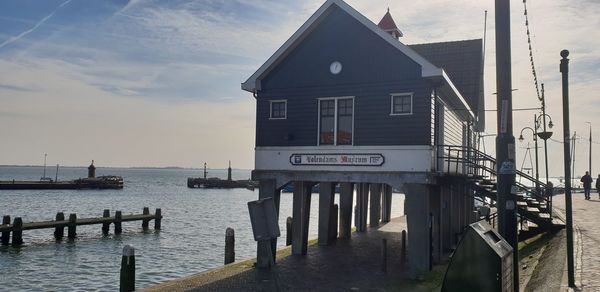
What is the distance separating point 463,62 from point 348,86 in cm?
988

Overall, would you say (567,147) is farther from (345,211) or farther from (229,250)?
(345,211)

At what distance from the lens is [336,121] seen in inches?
711

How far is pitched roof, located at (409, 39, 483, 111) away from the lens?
24.7m

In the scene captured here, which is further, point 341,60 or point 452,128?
point 452,128

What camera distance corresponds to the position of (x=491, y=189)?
20.2 meters

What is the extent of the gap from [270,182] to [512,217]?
1070 cm

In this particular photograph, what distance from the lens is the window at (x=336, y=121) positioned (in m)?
17.9

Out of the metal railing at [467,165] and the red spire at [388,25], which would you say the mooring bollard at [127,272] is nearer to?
the metal railing at [467,165]

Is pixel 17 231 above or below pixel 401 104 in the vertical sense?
below

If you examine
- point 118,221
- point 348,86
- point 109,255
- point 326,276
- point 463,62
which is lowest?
point 109,255

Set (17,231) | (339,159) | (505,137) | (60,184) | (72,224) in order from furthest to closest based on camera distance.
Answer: (60,184) → (72,224) → (17,231) → (339,159) → (505,137)

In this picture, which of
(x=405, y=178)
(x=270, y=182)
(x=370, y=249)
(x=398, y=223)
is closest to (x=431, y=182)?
(x=405, y=178)

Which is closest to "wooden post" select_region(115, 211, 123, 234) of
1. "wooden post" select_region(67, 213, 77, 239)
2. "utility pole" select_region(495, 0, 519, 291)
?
"wooden post" select_region(67, 213, 77, 239)

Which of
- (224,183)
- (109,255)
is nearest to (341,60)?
(109,255)
